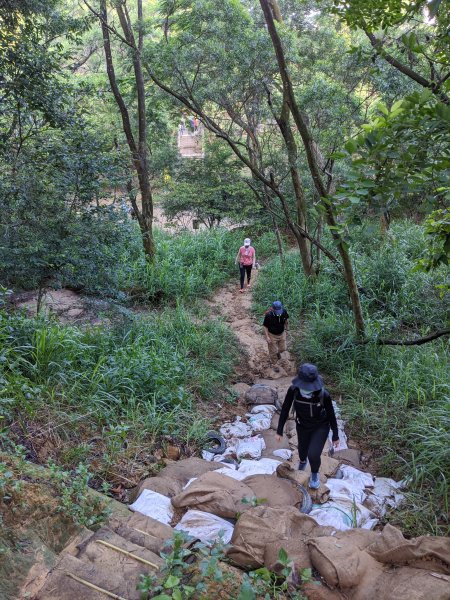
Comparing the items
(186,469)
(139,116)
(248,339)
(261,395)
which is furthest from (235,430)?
(139,116)

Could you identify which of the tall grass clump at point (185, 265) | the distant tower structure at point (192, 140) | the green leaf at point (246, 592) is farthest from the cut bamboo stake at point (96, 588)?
the distant tower structure at point (192, 140)

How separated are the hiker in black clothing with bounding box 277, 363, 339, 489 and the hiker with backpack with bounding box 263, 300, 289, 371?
269 centimetres

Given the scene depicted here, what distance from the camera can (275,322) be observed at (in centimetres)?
720

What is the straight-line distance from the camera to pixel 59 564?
8.71ft

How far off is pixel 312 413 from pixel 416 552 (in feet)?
5.22

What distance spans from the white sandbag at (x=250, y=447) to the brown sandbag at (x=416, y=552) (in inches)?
85.3

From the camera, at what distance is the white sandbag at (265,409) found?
6218 millimetres

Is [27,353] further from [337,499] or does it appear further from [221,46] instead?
[221,46]

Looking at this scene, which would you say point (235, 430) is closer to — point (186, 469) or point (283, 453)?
point (283, 453)

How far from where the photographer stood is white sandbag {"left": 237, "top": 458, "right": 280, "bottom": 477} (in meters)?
4.64

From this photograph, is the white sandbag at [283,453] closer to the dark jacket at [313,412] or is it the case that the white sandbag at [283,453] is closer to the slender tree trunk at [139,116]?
the dark jacket at [313,412]

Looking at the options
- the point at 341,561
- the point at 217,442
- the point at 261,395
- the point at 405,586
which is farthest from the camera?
the point at 261,395

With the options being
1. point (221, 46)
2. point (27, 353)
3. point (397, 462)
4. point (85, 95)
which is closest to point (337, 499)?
point (397, 462)

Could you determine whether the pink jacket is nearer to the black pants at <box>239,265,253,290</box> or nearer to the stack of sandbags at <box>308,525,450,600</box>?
the black pants at <box>239,265,253,290</box>
